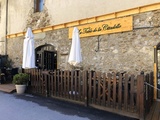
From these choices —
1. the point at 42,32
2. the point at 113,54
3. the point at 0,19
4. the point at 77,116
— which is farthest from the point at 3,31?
the point at 77,116

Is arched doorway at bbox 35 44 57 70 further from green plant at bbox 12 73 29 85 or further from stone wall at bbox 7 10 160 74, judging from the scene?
green plant at bbox 12 73 29 85

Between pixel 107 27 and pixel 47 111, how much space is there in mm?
4525

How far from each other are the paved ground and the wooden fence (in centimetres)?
26

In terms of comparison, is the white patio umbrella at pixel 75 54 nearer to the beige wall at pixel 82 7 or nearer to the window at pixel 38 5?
the beige wall at pixel 82 7

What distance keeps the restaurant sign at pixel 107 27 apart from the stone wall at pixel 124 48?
0.19 m

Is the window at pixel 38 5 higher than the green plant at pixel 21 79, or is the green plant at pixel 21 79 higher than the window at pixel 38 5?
the window at pixel 38 5

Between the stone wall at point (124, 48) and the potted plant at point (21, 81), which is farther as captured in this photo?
the potted plant at point (21, 81)

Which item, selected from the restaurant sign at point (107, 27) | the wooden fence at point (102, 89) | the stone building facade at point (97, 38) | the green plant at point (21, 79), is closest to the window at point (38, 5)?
the stone building facade at point (97, 38)

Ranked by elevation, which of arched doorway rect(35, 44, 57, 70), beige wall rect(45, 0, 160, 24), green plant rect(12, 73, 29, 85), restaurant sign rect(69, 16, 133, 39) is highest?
beige wall rect(45, 0, 160, 24)

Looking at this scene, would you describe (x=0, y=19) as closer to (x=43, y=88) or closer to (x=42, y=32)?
(x=42, y=32)

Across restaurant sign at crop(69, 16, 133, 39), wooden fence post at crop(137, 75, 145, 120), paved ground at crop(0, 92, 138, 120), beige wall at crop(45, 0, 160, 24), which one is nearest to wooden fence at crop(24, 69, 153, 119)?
wooden fence post at crop(137, 75, 145, 120)

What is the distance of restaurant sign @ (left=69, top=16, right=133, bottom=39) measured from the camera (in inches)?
258

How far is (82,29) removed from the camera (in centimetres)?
800

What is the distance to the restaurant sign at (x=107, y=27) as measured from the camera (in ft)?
21.5
